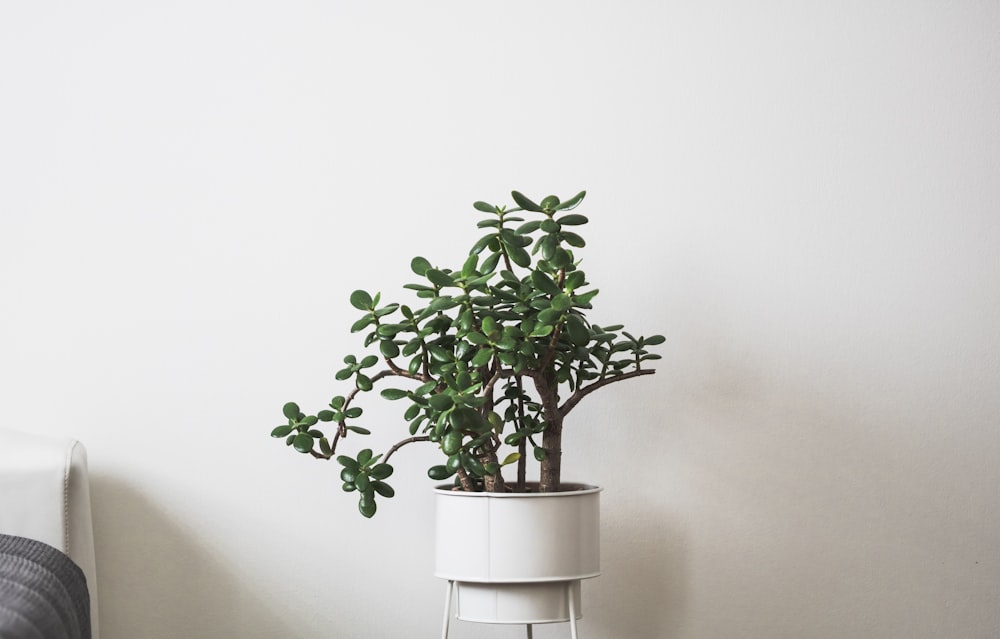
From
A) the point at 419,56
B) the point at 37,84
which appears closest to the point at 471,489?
the point at 419,56

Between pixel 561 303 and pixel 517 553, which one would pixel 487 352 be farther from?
pixel 517 553

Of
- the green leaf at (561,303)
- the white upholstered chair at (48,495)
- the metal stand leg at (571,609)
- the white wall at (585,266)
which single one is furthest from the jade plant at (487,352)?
the white upholstered chair at (48,495)

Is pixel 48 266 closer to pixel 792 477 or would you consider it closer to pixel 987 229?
pixel 792 477

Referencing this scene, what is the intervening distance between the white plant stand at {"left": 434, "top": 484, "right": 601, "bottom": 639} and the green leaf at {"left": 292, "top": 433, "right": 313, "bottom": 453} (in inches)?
9.3

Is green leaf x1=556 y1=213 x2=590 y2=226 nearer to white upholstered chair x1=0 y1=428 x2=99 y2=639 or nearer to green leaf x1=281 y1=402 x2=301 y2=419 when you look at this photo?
green leaf x1=281 y1=402 x2=301 y2=419

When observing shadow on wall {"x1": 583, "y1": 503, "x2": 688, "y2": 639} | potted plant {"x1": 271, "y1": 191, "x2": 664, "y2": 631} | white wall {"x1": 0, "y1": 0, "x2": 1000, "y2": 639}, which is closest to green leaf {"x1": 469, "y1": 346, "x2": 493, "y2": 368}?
potted plant {"x1": 271, "y1": 191, "x2": 664, "y2": 631}

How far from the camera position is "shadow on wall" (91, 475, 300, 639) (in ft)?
5.74

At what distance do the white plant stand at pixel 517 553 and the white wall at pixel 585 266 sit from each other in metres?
0.33

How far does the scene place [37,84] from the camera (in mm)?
1805

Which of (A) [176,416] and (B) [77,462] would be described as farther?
(A) [176,416]

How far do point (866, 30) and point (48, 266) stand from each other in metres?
1.65

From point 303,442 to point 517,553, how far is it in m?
0.38

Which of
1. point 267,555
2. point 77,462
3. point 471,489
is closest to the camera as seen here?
point 471,489

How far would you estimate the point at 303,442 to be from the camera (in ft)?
4.92
